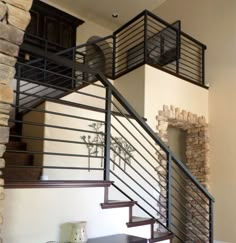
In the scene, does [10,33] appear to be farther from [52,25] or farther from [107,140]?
[52,25]

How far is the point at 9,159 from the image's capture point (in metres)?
3.73

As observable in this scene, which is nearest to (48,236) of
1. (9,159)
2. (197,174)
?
(9,159)

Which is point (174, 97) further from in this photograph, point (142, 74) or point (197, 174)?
point (197, 174)

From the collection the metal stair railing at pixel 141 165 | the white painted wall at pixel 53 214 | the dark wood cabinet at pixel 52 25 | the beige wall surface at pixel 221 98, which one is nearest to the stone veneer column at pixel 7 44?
the white painted wall at pixel 53 214

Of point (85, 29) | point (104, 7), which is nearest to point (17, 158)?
point (85, 29)

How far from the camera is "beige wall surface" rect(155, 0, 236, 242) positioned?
5.48 m

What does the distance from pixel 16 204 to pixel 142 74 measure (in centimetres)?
346

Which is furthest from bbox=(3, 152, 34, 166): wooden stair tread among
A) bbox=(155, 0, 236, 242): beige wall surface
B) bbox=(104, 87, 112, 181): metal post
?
bbox=(155, 0, 236, 242): beige wall surface

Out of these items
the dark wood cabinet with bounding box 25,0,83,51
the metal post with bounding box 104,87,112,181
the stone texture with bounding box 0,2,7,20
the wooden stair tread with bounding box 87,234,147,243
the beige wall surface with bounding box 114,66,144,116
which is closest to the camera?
the stone texture with bounding box 0,2,7,20

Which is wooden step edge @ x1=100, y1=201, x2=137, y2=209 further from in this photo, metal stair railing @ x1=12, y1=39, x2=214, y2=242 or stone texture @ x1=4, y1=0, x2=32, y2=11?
stone texture @ x1=4, y1=0, x2=32, y2=11

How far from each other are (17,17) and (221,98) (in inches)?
197

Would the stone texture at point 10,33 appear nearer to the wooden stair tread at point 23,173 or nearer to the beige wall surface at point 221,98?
the wooden stair tread at point 23,173

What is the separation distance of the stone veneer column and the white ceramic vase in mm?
931

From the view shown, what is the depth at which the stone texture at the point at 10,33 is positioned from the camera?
55.1 inches
